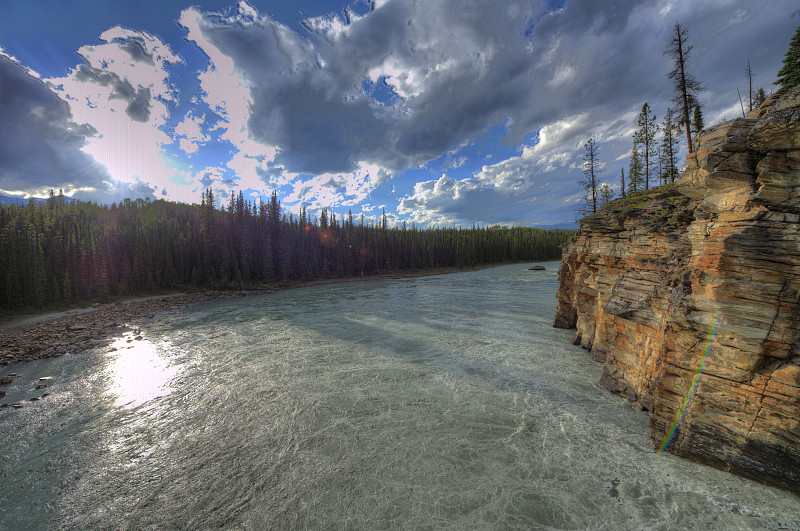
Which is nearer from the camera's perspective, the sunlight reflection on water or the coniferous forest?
the sunlight reflection on water

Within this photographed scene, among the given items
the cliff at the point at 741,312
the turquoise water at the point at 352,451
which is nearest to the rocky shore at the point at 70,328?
the turquoise water at the point at 352,451

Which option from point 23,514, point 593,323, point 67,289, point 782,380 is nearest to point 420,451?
point 782,380

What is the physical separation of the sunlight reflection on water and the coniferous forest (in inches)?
1435

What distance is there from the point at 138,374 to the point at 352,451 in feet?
45.1

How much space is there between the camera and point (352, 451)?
796 cm

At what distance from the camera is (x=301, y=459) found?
7.71 m

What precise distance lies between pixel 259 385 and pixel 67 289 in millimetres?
52468

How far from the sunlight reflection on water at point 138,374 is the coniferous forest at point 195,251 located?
36444 mm

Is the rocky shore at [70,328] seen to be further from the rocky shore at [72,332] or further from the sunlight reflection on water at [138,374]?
the sunlight reflection on water at [138,374]

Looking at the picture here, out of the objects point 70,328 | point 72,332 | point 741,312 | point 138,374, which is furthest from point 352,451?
point 70,328

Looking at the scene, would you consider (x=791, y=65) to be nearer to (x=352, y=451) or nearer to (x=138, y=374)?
(x=352, y=451)

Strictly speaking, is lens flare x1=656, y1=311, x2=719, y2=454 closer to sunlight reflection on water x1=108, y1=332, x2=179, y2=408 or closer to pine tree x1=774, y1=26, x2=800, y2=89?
sunlight reflection on water x1=108, y1=332, x2=179, y2=408

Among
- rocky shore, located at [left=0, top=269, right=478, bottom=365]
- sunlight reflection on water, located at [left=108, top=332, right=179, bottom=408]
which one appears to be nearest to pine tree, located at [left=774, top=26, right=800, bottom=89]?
sunlight reflection on water, located at [left=108, top=332, right=179, bottom=408]

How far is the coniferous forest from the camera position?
1608 inches
